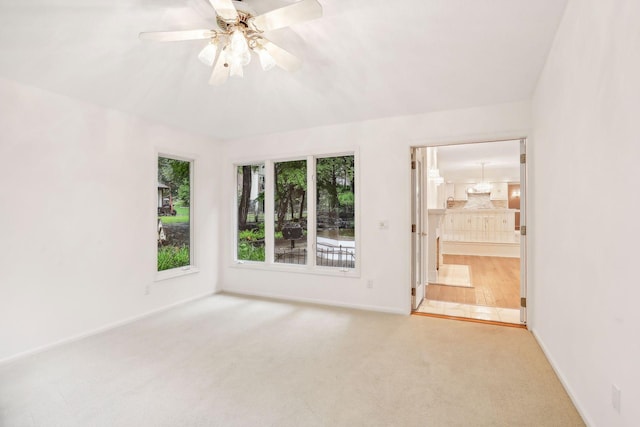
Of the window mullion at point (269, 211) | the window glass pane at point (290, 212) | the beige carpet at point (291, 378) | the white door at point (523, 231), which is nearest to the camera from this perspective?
the beige carpet at point (291, 378)

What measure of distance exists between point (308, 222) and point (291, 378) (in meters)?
2.48

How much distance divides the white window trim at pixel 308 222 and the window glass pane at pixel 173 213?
28.5 inches

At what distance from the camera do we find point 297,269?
461cm

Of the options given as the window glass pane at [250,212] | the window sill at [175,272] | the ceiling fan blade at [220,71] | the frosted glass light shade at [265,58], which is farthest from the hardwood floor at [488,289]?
the ceiling fan blade at [220,71]

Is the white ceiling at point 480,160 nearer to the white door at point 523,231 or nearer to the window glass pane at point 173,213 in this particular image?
the white door at point 523,231

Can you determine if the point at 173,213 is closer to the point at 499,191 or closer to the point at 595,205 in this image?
the point at 595,205

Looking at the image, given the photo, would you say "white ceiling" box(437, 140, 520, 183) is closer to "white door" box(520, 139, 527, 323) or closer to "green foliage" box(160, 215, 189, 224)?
"white door" box(520, 139, 527, 323)

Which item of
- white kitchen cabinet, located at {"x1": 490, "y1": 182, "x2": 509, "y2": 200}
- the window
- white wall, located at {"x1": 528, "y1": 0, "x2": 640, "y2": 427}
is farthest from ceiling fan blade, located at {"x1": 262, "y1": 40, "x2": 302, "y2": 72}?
white kitchen cabinet, located at {"x1": 490, "y1": 182, "x2": 509, "y2": 200}

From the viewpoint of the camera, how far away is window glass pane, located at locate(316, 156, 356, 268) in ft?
14.4

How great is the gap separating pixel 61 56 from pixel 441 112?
12.2 feet

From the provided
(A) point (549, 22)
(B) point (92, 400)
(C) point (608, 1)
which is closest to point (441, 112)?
(A) point (549, 22)

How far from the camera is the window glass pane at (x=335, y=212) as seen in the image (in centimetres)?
438

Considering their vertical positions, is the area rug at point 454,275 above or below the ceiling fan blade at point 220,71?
below

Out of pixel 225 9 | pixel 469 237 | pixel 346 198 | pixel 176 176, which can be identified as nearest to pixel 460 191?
pixel 469 237
